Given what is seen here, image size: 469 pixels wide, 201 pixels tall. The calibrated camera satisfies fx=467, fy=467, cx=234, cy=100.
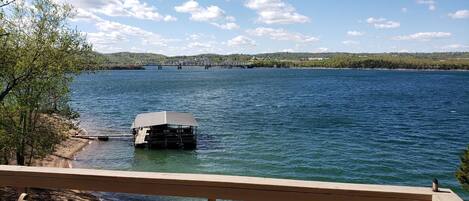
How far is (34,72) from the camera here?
2089cm

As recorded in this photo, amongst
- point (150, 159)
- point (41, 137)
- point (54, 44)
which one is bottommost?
point (150, 159)

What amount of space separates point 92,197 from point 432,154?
3167cm

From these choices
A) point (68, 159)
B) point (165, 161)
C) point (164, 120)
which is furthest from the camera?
point (164, 120)

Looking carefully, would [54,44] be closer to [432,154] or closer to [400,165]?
[400,165]

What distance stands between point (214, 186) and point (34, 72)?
756 inches

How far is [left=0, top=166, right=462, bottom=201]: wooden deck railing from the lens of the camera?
147 inches

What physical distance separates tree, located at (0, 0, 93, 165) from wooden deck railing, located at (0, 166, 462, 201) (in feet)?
54.8

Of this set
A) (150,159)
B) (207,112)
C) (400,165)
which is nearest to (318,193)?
(400,165)

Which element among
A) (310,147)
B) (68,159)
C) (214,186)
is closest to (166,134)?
(68,159)

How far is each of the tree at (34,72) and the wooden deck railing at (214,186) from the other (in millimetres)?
16689

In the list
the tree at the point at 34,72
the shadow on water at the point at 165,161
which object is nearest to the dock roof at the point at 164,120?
the shadow on water at the point at 165,161

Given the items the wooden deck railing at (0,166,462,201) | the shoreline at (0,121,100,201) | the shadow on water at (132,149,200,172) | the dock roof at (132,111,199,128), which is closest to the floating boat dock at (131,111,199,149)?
the dock roof at (132,111,199,128)

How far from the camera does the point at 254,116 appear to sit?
243 ft

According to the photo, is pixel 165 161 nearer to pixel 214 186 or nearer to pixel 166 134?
pixel 166 134
